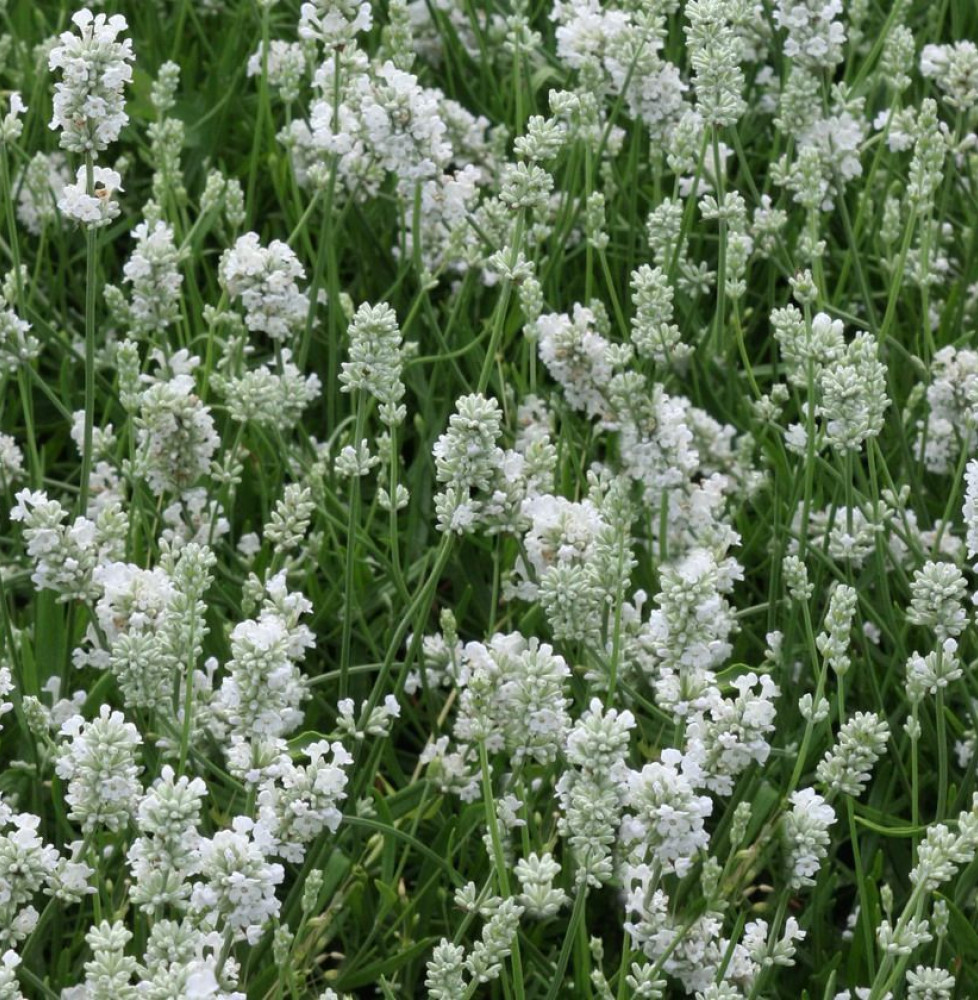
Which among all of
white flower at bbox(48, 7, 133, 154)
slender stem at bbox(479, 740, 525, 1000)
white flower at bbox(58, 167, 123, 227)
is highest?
white flower at bbox(48, 7, 133, 154)

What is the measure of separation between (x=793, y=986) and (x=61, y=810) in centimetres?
99

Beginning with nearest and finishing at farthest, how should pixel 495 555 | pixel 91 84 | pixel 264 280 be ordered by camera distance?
1. pixel 91 84
2. pixel 495 555
3. pixel 264 280

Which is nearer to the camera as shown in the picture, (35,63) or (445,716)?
(445,716)

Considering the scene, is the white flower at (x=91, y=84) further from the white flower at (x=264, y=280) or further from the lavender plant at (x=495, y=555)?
the white flower at (x=264, y=280)

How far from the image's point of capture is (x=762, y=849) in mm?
2340

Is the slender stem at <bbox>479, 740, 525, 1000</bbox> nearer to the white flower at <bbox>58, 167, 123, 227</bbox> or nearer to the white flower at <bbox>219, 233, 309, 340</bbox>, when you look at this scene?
the white flower at <bbox>58, 167, 123, 227</bbox>

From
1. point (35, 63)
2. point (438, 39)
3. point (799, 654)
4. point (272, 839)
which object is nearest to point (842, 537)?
point (799, 654)

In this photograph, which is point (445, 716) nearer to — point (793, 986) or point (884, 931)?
point (793, 986)

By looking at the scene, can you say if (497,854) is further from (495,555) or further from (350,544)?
(495,555)

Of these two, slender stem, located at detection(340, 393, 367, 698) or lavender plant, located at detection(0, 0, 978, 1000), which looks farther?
slender stem, located at detection(340, 393, 367, 698)

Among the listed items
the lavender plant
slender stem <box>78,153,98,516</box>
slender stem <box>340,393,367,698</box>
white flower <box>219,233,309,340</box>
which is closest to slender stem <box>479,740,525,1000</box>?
the lavender plant

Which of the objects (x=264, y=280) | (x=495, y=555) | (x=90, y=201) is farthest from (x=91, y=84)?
(x=495, y=555)

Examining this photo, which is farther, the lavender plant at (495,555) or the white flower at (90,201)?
the white flower at (90,201)

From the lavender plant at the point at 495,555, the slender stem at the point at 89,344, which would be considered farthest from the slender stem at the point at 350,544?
the slender stem at the point at 89,344
